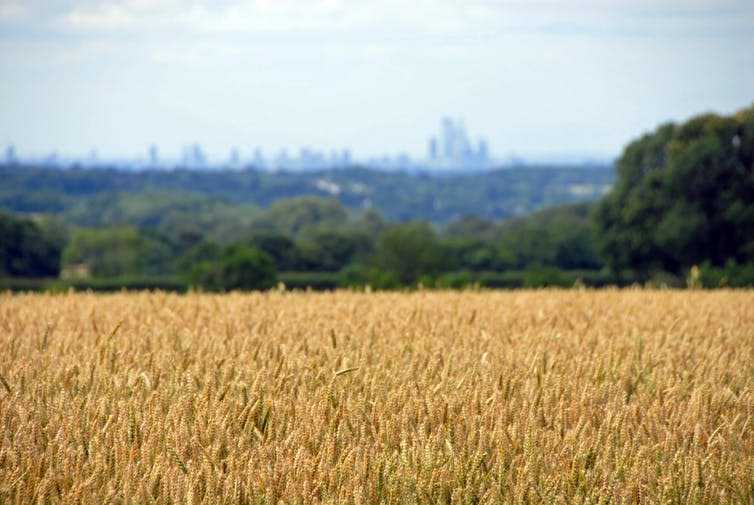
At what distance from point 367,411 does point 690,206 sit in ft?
131

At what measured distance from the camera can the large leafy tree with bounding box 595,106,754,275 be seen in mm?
40031

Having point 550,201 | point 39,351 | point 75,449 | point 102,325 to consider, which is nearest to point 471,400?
point 75,449

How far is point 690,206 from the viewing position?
41.1 meters

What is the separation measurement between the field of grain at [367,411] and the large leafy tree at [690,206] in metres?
35.3

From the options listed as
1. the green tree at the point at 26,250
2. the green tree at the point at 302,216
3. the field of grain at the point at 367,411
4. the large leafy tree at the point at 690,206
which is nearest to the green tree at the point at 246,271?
the large leafy tree at the point at 690,206

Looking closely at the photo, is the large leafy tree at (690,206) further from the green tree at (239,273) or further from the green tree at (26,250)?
the green tree at (26,250)

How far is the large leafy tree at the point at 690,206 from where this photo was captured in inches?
1576

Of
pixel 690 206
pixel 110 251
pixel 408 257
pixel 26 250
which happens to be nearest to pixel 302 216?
pixel 110 251

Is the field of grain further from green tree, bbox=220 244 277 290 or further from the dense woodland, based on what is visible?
green tree, bbox=220 244 277 290

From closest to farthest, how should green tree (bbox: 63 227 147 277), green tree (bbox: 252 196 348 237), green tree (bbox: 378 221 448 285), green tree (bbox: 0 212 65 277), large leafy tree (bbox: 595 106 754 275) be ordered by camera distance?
1. large leafy tree (bbox: 595 106 754 275)
2. green tree (bbox: 378 221 448 285)
3. green tree (bbox: 0 212 65 277)
4. green tree (bbox: 63 227 147 277)
5. green tree (bbox: 252 196 348 237)

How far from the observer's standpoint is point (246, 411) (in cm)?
403

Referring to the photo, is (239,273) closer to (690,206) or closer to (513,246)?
(690,206)

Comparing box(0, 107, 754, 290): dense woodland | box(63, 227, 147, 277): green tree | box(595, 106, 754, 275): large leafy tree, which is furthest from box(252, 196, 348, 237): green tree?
box(595, 106, 754, 275): large leafy tree

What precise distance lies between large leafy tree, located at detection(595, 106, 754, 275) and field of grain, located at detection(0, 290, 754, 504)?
116ft
